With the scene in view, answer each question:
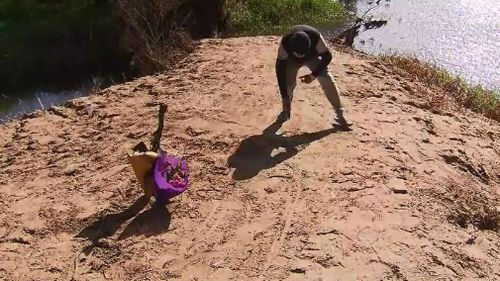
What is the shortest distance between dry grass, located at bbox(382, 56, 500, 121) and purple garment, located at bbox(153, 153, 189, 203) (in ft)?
15.2

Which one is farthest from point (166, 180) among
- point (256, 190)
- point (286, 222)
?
point (286, 222)

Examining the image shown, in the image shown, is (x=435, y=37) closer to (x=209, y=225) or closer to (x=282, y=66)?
(x=282, y=66)

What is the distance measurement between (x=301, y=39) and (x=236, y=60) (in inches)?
117

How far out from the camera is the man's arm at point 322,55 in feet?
19.9

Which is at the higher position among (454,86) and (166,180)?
(166,180)

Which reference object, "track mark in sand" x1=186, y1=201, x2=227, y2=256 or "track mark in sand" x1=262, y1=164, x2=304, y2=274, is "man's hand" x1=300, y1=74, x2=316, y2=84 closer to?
"track mark in sand" x1=262, y1=164, x2=304, y2=274

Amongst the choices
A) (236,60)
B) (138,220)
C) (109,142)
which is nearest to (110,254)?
(138,220)

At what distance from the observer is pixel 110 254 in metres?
4.92

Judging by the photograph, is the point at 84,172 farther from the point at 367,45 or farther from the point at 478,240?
the point at 367,45

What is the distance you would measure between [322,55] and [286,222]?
1.82 m

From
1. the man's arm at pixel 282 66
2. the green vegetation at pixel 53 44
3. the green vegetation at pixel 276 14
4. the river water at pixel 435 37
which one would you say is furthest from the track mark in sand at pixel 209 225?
the green vegetation at pixel 276 14

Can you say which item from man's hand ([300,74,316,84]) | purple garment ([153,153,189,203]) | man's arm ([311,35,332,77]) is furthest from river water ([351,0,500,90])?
purple garment ([153,153,189,203])

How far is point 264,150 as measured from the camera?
6.14 meters

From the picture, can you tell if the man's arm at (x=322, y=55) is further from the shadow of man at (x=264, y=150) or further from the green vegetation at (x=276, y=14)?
the green vegetation at (x=276, y=14)
